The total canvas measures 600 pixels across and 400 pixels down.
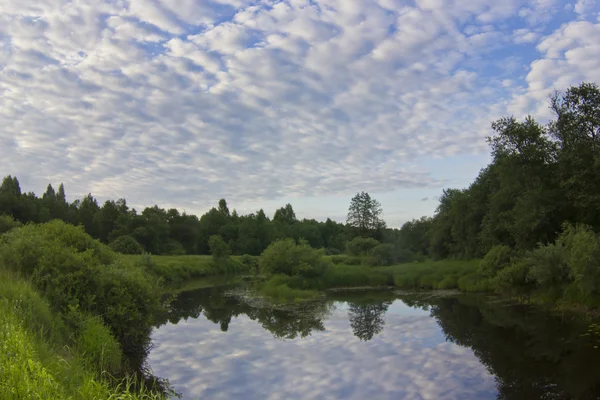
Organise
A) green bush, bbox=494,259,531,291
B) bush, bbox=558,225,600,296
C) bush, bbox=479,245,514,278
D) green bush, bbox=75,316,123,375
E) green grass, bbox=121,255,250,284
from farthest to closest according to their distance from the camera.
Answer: green grass, bbox=121,255,250,284 → bush, bbox=479,245,514,278 → green bush, bbox=494,259,531,291 → bush, bbox=558,225,600,296 → green bush, bbox=75,316,123,375

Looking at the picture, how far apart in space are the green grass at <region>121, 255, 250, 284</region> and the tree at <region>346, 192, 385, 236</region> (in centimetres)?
2410

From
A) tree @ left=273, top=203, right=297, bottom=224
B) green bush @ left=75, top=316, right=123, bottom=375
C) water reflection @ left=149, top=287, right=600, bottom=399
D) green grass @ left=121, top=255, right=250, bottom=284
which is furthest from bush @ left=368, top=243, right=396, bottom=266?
tree @ left=273, top=203, right=297, bottom=224

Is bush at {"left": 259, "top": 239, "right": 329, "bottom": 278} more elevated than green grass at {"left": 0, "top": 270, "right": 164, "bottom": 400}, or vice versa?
bush at {"left": 259, "top": 239, "right": 329, "bottom": 278}

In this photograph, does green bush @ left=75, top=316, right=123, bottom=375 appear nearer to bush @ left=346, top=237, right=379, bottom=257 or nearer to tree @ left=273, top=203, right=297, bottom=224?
bush @ left=346, top=237, right=379, bottom=257

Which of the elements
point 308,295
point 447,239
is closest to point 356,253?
point 447,239

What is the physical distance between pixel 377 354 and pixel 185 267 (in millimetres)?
44558

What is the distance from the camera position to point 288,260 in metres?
38.0

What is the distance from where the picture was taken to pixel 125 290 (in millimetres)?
15875

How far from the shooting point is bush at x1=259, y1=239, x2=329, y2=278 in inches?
1501

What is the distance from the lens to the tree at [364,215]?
88.3 m

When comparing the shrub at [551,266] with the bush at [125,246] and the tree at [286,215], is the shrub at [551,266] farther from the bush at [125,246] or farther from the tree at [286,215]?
the tree at [286,215]

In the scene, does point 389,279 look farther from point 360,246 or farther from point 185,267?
point 185,267

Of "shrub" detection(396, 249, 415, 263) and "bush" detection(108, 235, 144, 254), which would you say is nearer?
"shrub" detection(396, 249, 415, 263)

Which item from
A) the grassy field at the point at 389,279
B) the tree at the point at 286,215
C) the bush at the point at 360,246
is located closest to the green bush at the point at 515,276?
the grassy field at the point at 389,279
